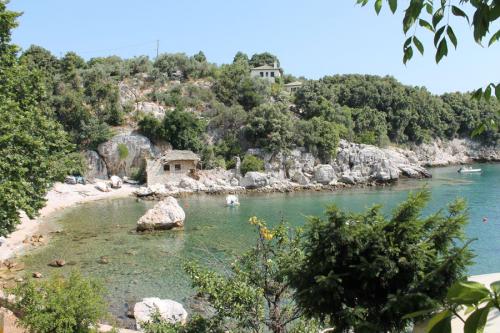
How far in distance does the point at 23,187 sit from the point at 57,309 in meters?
6.11

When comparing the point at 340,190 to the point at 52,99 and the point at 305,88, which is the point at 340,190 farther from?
the point at 52,99

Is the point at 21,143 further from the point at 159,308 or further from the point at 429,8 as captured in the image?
the point at 429,8

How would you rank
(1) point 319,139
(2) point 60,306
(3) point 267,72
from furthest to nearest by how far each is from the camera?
(3) point 267,72 < (1) point 319,139 < (2) point 60,306

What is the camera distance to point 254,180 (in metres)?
47.3

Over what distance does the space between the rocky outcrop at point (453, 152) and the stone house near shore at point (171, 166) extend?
44.1m

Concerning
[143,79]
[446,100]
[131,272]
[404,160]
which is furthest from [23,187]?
[446,100]

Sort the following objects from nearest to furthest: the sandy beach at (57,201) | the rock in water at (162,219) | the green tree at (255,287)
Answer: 1. the green tree at (255,287)
2. the sandy beach at (57,201)
3. the rock in water at (162,219)

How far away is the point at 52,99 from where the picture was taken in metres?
50.4

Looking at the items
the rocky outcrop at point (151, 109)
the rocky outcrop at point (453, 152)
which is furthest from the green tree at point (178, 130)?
the rocky outcrop at point (453, 152)

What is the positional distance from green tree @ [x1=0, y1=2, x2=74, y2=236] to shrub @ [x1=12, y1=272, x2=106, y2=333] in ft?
13.7

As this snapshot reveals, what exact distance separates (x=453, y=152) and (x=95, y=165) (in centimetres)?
6587

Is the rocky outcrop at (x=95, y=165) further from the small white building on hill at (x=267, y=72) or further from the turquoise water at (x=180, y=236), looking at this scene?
the small white building on hill at (x=267, y=72)

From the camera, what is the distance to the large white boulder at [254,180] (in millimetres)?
47344

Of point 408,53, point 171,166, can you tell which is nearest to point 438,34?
point 408,53
